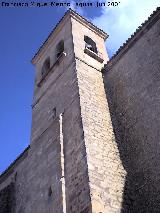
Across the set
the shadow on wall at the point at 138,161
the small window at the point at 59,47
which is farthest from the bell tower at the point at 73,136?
the shadow on wall at the point at 138,161

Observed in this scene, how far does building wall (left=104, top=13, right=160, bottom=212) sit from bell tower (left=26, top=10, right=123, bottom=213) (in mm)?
310

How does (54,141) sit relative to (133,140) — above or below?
above

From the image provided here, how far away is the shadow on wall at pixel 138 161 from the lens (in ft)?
22.1

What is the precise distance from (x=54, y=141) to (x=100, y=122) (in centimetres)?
145

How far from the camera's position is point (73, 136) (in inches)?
315

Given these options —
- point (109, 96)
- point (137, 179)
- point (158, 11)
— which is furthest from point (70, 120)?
point (158, 11)

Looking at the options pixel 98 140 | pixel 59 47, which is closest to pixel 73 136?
pixel 98 140

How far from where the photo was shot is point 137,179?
730 centimetres

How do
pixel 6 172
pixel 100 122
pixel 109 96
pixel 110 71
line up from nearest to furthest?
pixel 100 122, pixel 109 96, pixel 110 71, pixel 6 172

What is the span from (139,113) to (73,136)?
188cm

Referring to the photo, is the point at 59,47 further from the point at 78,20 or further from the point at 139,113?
the point at 139,113

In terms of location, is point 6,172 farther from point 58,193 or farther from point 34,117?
point 58,193

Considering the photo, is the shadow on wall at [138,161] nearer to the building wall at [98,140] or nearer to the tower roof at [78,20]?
the building wall at [98,140]

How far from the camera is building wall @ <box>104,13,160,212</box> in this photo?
6.93 metres
